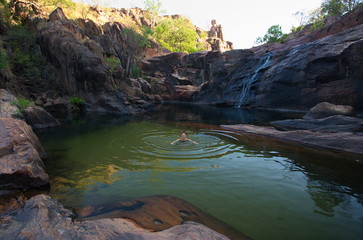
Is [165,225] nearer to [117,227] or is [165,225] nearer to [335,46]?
[117,227]

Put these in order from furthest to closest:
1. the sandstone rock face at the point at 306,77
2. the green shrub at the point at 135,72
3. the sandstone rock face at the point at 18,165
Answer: the green shrub at the point at 135,72
the sandstone rock face at the point at 306,77
the sandstone rock face at the point at 18,165

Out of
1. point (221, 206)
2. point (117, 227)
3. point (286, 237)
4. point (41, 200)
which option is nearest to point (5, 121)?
point (41, 200)

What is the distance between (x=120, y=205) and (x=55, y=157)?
14.2ft

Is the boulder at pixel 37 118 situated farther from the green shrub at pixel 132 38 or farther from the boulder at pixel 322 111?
the green shrub at pixel 132 38

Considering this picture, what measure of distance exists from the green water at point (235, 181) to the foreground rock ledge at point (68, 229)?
122 centimetres

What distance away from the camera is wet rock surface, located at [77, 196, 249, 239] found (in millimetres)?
3326

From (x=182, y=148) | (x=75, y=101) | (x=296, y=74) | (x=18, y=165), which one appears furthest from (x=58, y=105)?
(x=296, y=74)

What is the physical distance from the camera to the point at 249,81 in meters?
27.7

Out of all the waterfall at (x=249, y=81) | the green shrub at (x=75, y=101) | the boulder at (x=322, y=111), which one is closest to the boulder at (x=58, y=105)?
the green shrub at (x=75, y=101)

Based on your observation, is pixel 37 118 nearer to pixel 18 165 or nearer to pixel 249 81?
Answer: pixel 18 165

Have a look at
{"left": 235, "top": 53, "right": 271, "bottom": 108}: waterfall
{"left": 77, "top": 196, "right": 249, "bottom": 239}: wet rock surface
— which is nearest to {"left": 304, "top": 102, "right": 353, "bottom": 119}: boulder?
{"left": 235, "top": 53, "right": 271, "bottom": 108}: waterfall

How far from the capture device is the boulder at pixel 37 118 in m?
12.0

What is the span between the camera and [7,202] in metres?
3.82

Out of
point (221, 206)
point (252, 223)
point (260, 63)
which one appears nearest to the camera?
point (252, 223)
